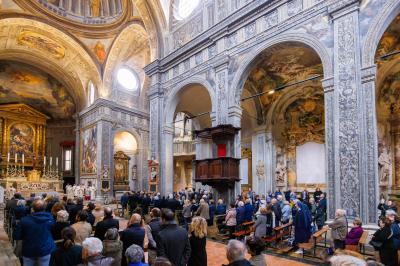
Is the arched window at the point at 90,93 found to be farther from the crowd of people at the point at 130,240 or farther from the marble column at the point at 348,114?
the marble column at the point at 348,114

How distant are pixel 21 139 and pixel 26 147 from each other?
30.1 inches

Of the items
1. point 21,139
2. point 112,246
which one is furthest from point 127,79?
point 112,246

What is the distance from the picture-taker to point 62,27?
67.1ft

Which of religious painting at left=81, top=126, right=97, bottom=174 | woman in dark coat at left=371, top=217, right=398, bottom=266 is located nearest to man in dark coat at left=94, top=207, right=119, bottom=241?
woman in dark coat at left=371, top=217, right=398, bottom=266

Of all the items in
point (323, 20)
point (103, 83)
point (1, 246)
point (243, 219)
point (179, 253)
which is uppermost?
point (103, 83)

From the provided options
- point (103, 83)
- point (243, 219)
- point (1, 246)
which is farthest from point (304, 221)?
point (103, 83)

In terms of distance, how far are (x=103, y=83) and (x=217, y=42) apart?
→ 41.0 ft

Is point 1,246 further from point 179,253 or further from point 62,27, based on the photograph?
point 62,27

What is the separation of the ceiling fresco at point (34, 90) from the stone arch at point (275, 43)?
19.8 metres

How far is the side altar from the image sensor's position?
22250mm

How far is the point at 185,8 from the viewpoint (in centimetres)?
1521

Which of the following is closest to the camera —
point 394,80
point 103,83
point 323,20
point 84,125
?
point 323,20

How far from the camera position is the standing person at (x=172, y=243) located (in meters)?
3.55

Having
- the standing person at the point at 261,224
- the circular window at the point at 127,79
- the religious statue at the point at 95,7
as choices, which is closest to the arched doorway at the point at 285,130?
the standing person at the point at 261,224
